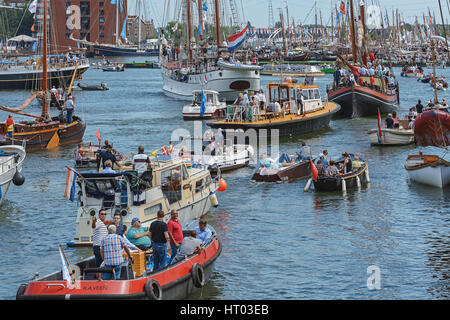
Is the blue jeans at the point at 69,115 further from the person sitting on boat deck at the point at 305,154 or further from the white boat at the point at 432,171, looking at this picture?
the white boat at the point at 432,171

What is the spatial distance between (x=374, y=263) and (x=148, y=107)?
52.6 m

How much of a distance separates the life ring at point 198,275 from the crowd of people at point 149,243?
0.42m

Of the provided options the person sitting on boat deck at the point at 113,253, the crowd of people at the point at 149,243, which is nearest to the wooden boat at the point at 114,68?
the crowd of people at the point at 149,243

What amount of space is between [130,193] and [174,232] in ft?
12.7

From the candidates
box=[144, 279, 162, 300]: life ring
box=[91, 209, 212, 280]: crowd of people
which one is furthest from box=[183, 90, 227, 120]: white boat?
box=[144, 279, 162, 300]: life ring

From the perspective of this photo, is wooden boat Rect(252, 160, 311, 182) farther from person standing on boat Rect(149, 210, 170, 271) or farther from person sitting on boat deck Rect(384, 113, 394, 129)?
person standing on boat Rect(149, 210, 170, 271)

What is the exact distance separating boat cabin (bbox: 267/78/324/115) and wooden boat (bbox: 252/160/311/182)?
14.1 m

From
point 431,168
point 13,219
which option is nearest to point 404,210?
point 431,168

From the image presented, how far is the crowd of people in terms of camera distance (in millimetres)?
18188

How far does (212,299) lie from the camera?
20.2 meters

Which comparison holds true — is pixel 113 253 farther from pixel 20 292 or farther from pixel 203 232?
pixel 203 232

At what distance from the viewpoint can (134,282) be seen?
17.7 metres
